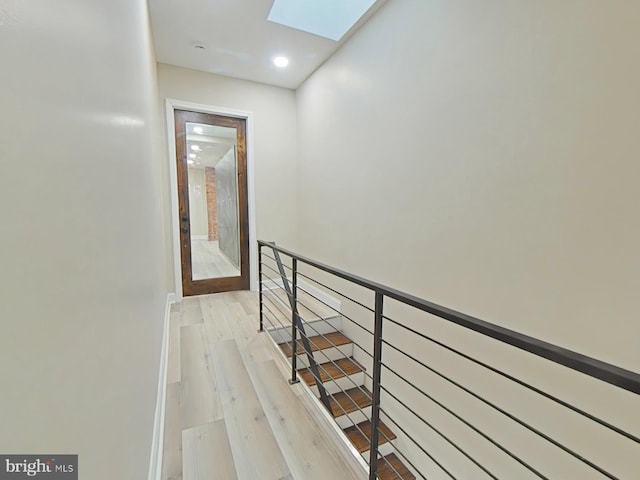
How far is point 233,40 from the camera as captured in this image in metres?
2.72

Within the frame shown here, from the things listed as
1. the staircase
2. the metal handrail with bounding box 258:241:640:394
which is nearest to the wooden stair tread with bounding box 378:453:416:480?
the staircase

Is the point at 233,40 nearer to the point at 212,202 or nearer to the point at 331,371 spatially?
the point at 212,202

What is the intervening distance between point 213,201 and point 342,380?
2.69 meters

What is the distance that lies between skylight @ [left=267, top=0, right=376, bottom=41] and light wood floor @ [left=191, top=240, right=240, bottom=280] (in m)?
2.59

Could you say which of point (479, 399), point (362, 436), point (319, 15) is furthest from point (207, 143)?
point (479, 399)

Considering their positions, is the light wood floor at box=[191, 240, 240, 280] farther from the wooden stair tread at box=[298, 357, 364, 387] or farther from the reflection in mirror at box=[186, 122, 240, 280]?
the wooden stair tread at box=[298, 357, 364, 387]

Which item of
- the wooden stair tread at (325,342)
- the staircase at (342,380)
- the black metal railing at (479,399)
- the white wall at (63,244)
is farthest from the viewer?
the wooden stair tread at (325,342)

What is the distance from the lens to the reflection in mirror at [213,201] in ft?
11.5

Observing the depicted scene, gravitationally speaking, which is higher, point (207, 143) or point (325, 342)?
point (207, 143)

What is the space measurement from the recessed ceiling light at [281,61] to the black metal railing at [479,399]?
2382mm

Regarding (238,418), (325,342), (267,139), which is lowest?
(325,342)

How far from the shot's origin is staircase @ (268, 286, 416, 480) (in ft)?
7.54

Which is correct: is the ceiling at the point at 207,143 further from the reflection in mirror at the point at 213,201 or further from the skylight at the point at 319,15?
the skylight at the point at 319,15

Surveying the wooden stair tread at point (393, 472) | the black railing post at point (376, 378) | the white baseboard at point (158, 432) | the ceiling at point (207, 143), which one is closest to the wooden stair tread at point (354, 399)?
the wooden stair tread at point (393, 472)
